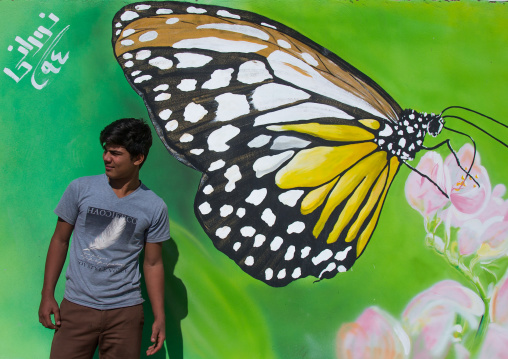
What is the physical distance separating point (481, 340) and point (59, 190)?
2.33 metres

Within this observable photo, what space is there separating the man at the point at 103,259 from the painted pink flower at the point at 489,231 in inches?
65.1

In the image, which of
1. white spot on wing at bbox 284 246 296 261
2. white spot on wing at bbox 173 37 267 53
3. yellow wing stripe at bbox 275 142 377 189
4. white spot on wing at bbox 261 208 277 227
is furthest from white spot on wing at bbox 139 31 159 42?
white spot on wing at bbox 284 246 296 261

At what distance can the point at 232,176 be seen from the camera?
2227mm

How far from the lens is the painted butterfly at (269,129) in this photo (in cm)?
221

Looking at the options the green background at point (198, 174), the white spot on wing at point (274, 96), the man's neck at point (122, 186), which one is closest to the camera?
the man's neck at point (122, 186)

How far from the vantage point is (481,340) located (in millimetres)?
2363

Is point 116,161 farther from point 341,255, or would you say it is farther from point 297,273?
point 341,255

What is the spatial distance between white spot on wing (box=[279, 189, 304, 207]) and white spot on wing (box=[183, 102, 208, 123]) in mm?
574

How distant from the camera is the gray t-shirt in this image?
1.70 m

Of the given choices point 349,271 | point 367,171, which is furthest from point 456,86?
point 349,271

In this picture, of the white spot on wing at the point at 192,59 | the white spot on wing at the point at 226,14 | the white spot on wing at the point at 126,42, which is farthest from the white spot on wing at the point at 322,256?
the white spot on wing at the point at 126,42

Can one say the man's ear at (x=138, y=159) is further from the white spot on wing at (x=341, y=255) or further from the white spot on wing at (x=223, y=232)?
the white spot on wing at (x=341, y=255)

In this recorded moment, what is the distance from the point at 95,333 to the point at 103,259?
28cm

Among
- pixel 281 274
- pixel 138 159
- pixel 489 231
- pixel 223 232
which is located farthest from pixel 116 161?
pixel 489 231
